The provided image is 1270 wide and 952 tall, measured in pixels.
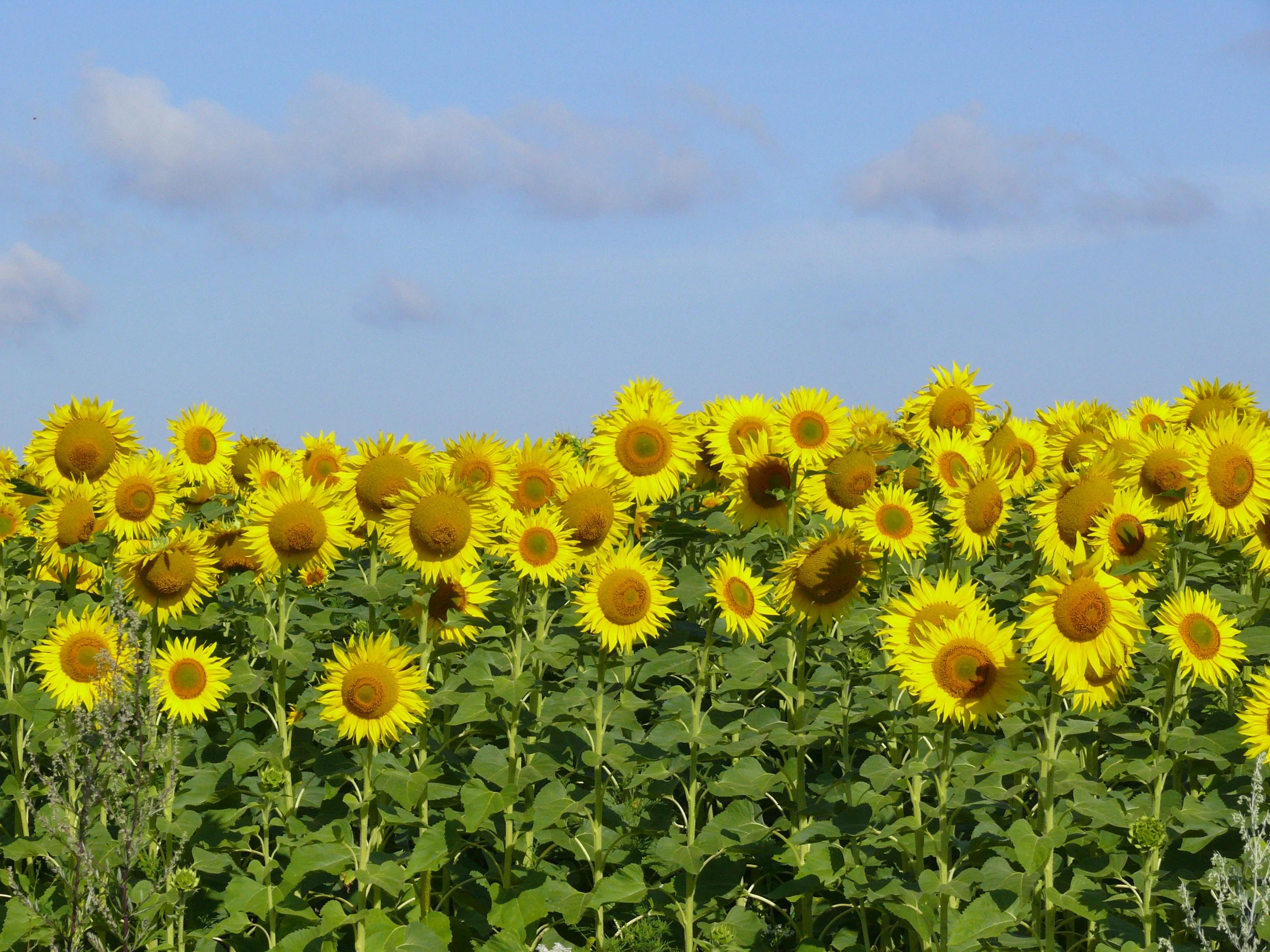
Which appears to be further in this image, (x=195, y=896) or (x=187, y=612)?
(x=187, y=612)

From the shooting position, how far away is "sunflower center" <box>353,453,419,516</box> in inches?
296

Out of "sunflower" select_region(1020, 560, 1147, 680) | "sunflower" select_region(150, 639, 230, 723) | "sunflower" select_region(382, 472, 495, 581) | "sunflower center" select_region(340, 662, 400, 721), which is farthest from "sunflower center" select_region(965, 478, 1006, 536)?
"sunflower" select_region(150, 639, 230, 723)

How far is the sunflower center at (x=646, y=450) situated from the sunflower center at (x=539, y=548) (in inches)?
34.6

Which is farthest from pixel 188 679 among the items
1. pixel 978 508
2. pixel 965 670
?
pixel 978 508

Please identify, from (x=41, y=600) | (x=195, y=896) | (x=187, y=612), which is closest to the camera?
(x=195, y=896)

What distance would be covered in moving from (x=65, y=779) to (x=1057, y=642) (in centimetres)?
694

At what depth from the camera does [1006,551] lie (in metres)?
10.4

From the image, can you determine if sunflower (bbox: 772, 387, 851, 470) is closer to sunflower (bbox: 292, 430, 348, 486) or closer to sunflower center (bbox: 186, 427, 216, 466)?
sunflower (bbox: 292, 430, 348, 486)

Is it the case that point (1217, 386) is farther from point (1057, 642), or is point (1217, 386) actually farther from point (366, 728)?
point (366, 728)

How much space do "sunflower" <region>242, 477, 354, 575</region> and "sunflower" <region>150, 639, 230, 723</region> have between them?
0.73 metres

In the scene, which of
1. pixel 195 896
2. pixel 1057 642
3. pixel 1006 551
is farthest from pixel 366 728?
pixel 1006 551

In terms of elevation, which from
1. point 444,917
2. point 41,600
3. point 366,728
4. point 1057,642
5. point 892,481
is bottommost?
point 444,917

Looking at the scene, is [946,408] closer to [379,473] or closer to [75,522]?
[379,473]

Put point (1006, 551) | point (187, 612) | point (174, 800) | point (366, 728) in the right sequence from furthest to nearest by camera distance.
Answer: point (1006, 551)
point (187, 612)
point (174, 800)
point (366, 728)
